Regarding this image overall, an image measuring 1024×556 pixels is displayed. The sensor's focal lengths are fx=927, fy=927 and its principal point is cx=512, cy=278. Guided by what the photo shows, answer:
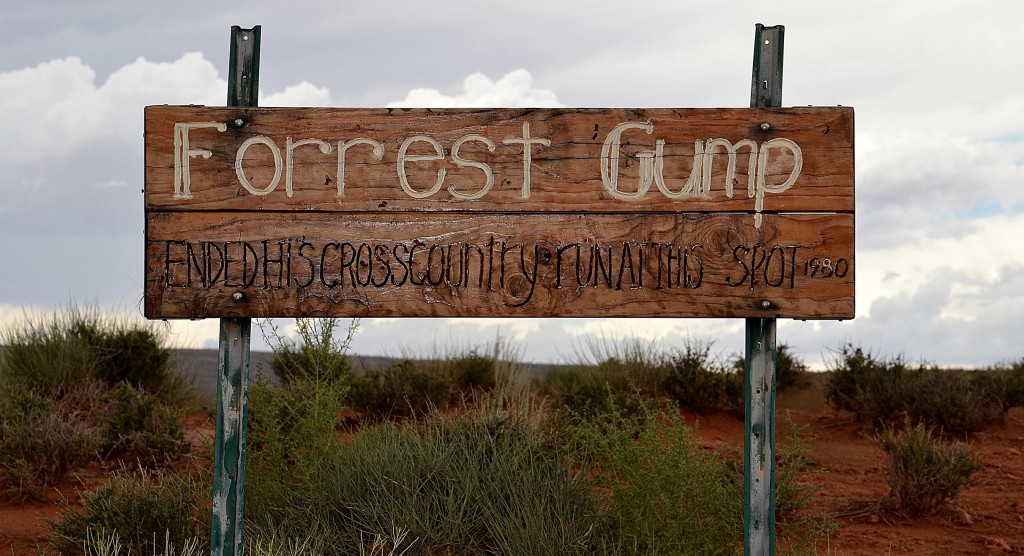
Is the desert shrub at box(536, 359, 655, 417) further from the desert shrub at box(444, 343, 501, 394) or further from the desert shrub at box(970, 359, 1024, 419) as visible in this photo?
the desert shrub at box(970, 359, 1024, 419)

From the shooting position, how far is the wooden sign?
471 centimetres

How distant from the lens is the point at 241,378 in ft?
15.7

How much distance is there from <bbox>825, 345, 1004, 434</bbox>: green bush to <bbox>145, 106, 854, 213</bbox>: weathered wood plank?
7202mm

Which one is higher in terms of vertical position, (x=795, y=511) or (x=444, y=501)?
(x=444, y=501)

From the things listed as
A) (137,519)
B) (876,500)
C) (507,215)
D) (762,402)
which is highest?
(507,215)

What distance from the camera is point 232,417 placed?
479 centimetres

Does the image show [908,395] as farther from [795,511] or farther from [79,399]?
[79,399]

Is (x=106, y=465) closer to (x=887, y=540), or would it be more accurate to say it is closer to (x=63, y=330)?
(x=63, y=330)

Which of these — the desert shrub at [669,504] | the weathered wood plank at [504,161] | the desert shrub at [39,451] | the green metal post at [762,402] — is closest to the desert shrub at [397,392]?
the desert shrub at [39,451]

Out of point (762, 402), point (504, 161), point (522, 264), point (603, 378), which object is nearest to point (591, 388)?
point (603, 378)

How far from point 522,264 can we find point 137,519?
3210 mm

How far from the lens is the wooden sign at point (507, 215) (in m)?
4.71

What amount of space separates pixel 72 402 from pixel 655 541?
807 cm

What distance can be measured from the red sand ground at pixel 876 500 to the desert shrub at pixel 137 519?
527mm
